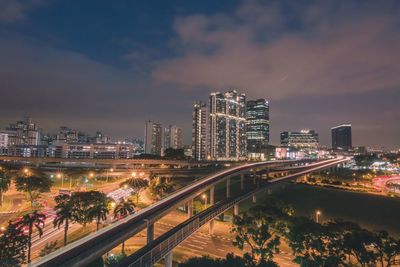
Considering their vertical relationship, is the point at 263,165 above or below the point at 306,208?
above

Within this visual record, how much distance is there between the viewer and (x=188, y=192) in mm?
62594

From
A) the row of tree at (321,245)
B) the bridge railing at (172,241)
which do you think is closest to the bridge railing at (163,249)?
the bridge railing at (172,241)

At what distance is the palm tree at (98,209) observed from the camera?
47562 millimetres

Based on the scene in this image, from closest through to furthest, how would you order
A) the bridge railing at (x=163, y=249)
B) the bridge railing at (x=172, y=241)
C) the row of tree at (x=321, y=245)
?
Result: the bridge railing at (x=163, y=249), the bridge railing at (x=172, y=241), the row of tree at (x=321, y=245)

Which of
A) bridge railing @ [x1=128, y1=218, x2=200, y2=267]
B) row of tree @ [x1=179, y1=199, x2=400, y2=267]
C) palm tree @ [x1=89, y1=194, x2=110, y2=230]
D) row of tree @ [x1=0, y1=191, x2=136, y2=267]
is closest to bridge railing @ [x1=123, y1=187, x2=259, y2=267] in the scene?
bridge railing @ [x1=128, y1=218, x2=200, y2=267]

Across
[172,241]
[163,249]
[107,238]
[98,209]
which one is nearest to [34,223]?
[98,209]

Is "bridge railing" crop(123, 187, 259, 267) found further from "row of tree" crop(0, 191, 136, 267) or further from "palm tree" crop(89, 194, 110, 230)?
"palm tree" crop(89, 194, 110, 230)

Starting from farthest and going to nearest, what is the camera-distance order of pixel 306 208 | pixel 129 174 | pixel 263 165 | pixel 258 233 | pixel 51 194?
pixel 263 165
pixel 129 174
pixel 306 208
pixel 51 194
pixel 258 233

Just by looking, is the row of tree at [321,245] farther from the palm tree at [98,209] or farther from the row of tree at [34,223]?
the row of tree at [34,223]

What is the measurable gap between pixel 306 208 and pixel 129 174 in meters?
74.3

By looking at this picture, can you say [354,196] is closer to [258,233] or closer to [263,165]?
[263,165]

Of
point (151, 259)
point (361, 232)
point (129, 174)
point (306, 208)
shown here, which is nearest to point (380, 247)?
point (361, 232)

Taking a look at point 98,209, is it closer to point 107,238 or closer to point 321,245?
point 107,238

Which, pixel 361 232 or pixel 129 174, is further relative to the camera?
pixel 129 174
